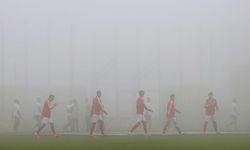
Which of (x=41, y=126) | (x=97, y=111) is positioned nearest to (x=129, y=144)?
(x=97, y=111)

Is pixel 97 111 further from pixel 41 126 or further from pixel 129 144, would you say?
pixel 129 144

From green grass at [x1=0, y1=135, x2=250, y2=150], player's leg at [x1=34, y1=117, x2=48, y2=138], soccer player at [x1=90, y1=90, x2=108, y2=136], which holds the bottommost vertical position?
green grass at [x1=0, y1=135, x2=250, y2=150]

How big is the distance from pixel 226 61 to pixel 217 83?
2118mm

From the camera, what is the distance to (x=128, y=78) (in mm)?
39469

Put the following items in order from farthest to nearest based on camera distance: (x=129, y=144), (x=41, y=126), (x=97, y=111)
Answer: (x=97, y=111) < (x=41, y=126) < (x=129, y=144)

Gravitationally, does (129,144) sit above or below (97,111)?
below

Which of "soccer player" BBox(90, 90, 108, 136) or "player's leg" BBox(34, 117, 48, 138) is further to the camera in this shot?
"soccer player" BBox(90, 90, 108, 136)

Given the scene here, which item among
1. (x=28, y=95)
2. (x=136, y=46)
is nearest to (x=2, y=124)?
(x=28, y=95)

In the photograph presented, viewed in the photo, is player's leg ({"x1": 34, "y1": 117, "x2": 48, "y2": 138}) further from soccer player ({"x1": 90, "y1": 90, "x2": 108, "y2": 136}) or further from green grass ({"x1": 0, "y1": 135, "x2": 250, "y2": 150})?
green grass ({"x1": 0, "y1": 135, "x2": 250, "y2": 150})

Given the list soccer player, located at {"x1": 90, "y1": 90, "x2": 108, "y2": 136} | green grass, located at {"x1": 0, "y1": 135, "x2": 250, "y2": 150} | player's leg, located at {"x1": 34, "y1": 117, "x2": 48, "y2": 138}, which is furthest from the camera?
soccer player, located at {"x1": 90, "y1": 90, "x2": 108, "y2": 136}

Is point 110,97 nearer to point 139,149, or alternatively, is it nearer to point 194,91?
point 194,91

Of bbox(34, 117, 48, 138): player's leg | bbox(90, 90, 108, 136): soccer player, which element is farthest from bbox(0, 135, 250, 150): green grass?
bbox(90, 90, 108, 136): soccer player

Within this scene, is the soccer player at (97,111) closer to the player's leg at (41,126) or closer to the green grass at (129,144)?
the player's leg at (41,126)

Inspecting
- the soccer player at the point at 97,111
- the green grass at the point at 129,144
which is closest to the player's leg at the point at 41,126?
the soccer player at the point at 97,111
